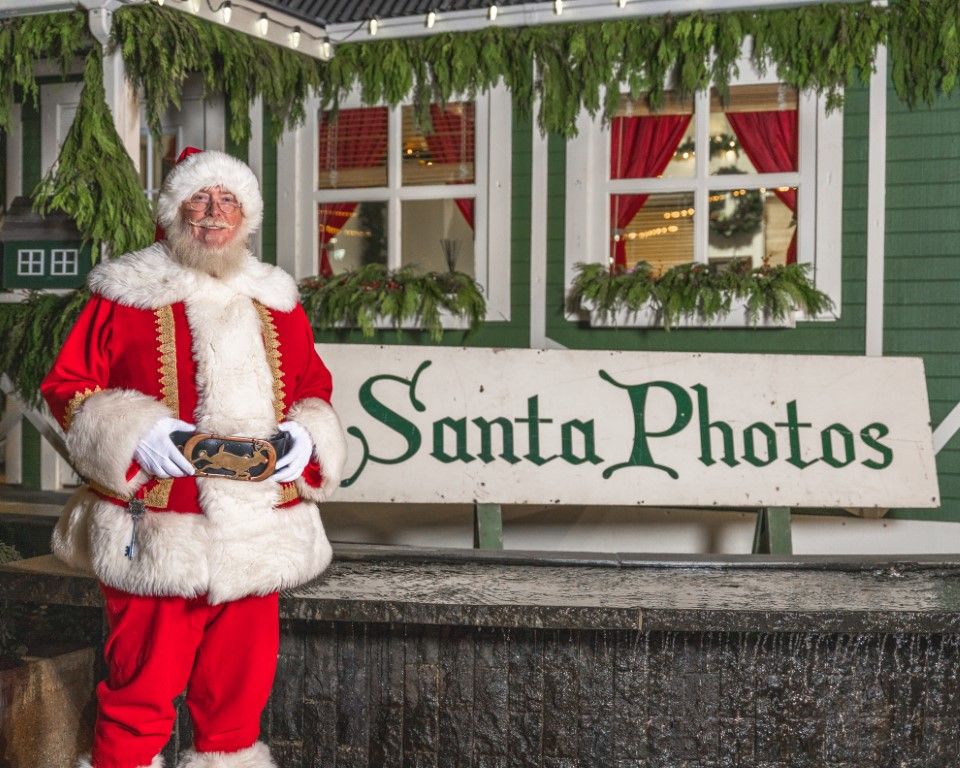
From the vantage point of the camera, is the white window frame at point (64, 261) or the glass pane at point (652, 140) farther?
the glass pane at point (652, 140)

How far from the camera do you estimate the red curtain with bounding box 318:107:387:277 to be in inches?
299

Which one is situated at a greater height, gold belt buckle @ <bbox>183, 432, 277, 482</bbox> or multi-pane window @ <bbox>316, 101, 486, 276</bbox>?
multi-pane window @ <bbox>316, 101, 486, 276</bbox>

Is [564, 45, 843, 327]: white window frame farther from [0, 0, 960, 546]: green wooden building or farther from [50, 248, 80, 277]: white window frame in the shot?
[50, 248, 80, 277]: white window frame

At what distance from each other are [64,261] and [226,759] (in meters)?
4.46

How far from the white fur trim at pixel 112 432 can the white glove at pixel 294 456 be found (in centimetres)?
32

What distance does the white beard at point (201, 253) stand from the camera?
10.6 ft

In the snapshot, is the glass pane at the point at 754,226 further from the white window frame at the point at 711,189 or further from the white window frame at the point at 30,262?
the white window frame at the point at 30,262

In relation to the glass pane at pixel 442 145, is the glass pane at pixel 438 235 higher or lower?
lower

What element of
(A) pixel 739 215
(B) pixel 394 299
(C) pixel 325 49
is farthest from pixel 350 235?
(A) pixel 739 215

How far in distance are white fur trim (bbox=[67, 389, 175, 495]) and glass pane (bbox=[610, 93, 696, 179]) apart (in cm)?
456

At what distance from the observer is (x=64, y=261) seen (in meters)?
6.96

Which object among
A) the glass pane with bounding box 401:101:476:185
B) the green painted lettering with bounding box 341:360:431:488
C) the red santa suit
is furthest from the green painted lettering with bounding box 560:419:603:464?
the glass pane with bounding box 401:101:476:185

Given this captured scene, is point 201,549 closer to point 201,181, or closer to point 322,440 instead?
point 322,440

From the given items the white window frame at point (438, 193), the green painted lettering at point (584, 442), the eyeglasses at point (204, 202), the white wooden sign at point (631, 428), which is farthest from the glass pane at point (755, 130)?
the eyeglasses at point (204, 202)
